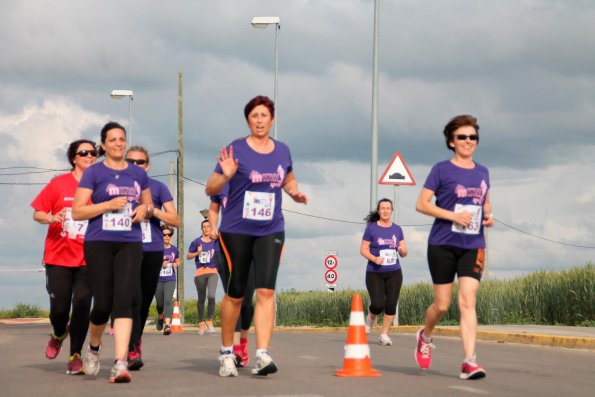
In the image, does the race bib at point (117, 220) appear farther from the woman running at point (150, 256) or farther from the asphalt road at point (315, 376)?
the asphalt road at point (315, 376)

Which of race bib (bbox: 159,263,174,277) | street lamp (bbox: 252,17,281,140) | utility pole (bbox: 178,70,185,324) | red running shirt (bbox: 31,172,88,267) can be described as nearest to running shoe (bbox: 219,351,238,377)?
red running shirt (bbox: 31,172,88,267)

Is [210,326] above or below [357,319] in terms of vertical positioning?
below

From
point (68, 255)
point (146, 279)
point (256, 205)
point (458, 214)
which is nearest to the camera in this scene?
point (256, 205)

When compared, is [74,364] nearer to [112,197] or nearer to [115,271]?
[115,271]

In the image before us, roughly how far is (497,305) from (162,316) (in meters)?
7.29

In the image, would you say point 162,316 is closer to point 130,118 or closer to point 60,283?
point 60,283

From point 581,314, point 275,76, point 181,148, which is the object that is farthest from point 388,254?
point 181,148

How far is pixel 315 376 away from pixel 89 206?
97.6 inches

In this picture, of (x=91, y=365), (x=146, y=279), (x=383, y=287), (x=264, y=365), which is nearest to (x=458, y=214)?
(x=264, y=365)

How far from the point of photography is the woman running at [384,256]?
Answer: 16547 mm

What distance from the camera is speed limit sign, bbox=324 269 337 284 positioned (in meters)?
38.2

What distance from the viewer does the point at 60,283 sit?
10180mm

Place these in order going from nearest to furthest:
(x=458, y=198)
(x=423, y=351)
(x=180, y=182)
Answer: (x=458, y=198) < (x=423, y=351) < (x=180, y=182)

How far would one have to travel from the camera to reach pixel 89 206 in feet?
29.6
